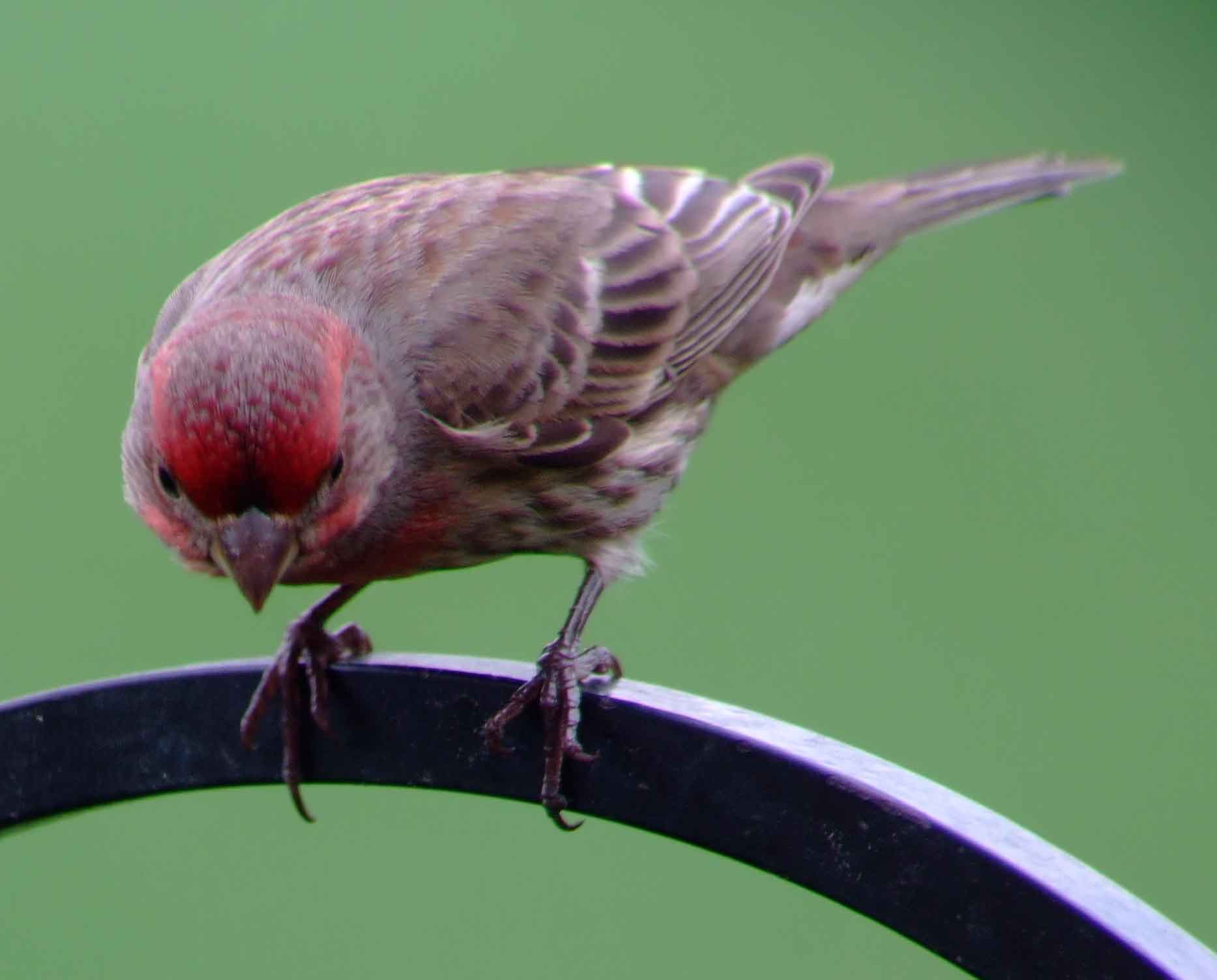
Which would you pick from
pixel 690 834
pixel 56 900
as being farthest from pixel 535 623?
pixel 690 834

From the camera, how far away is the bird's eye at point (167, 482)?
4.09 meters

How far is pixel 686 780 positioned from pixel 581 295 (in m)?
2.10

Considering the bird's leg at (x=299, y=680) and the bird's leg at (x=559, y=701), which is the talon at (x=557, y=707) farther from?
the bird's leg at (x=299, y=680)

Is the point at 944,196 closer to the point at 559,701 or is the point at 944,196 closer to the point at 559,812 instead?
the point at 559,701

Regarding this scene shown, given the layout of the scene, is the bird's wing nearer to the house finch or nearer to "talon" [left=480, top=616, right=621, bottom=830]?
the house finch

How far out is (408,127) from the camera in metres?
10.0

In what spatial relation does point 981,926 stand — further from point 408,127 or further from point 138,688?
point 408,127

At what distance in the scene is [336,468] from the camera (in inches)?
166

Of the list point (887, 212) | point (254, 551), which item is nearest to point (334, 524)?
point (254, 551)

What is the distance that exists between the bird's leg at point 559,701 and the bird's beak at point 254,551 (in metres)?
0.55

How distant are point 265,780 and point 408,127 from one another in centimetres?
641

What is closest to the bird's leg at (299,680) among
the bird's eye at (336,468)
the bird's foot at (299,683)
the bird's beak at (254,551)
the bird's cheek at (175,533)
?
the bird's foot at (299,683)

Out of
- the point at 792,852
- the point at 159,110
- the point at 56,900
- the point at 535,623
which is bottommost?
the point at 56,900

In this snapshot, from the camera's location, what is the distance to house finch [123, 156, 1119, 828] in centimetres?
403
